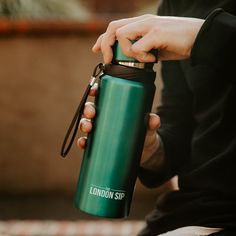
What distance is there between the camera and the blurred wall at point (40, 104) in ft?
12.9

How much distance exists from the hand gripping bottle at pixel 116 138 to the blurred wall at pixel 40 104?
2691 millimetres

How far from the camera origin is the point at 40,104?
400 centimetres

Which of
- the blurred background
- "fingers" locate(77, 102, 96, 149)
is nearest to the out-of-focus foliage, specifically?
the blurred background

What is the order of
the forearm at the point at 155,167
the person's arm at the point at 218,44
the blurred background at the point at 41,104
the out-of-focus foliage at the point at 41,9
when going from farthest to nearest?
the out-of-focus foliage at the point at 41,9 < the blurred background at the point at 41,104 < the forearm at the point at 155,167 < the person's arm at the point at 218,44

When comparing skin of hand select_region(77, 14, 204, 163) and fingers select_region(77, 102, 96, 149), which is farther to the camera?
fingers select_region(77, 102, 96, 149)

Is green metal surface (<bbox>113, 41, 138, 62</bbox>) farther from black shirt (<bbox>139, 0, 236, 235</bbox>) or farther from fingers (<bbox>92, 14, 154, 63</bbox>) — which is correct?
black shirt (<bbox>139, 0, 236, 235</bbox>)

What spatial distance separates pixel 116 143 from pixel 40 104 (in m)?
2.80

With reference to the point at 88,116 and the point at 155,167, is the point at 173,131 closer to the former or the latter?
the point at 155,167

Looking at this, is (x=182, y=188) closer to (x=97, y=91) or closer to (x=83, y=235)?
(x=97, y=91)

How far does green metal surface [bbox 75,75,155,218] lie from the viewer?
1238 millimetres

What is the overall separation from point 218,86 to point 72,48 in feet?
8.72

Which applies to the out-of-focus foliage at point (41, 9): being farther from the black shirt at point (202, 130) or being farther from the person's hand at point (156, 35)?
the person's hand at point (156, 35)

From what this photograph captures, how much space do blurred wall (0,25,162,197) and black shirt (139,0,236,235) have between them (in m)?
2.35

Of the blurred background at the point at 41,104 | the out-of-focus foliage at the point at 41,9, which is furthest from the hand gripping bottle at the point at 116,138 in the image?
the out-of-focus foliage at the point at 41,9
